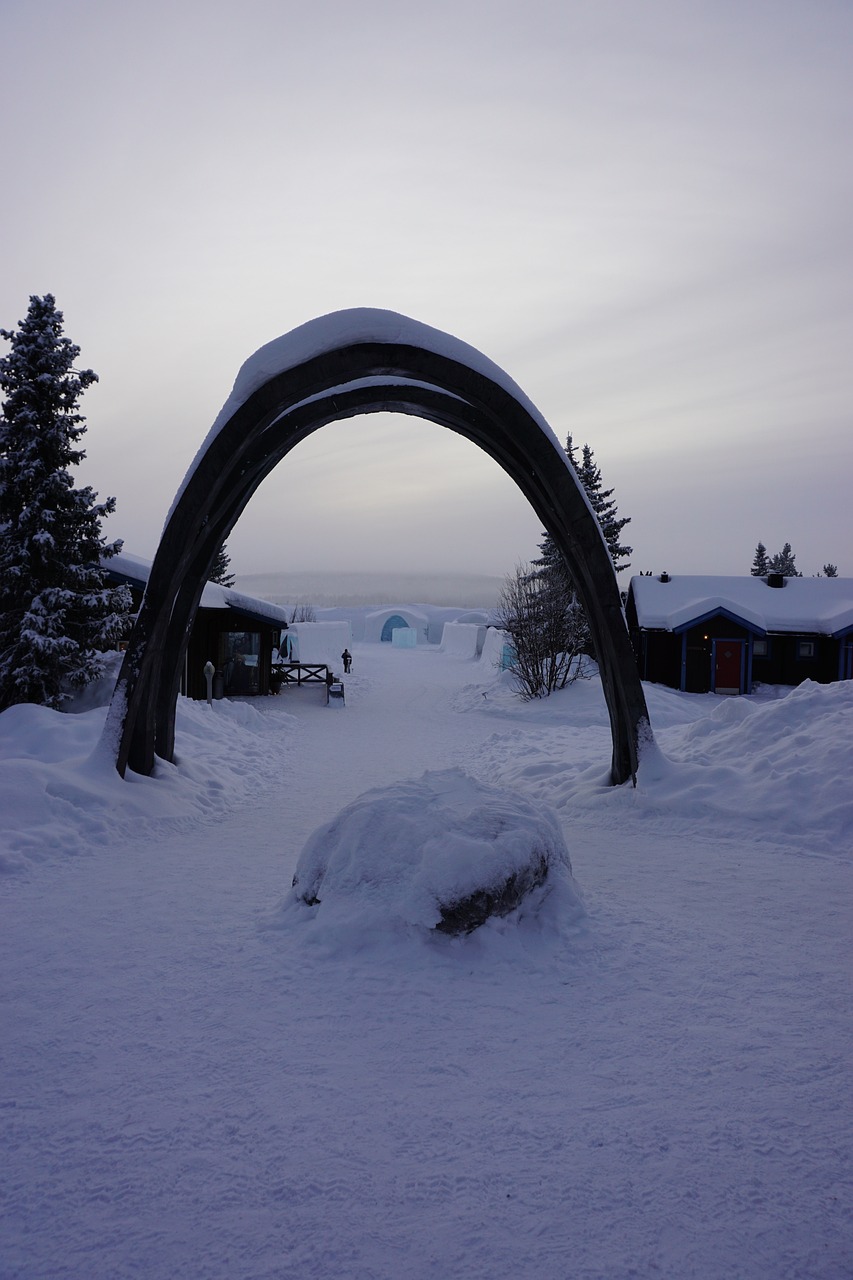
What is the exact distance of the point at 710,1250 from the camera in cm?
238

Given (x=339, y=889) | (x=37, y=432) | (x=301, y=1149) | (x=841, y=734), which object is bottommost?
(x=301, y=1149)

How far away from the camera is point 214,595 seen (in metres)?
19.5

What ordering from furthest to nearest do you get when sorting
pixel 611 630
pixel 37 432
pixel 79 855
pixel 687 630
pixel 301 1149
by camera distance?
pixel 687 630, pixel 37 432, pixel 611 630, pixel 79 855, pixel 301 1149

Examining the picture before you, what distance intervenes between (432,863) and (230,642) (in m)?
19.0

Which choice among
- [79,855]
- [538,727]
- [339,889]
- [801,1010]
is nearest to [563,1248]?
[801,1010]

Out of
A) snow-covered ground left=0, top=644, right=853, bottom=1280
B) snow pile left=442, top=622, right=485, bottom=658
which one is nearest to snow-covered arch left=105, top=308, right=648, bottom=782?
snow-covered ground left=0, top=644, right=853, bottom=1280

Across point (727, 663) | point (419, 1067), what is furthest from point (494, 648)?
point (419, 1067)

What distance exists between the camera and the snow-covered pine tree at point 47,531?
1348cm

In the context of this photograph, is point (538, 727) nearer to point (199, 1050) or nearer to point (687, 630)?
point (687, 630)

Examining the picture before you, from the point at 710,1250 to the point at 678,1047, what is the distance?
4.02 ft

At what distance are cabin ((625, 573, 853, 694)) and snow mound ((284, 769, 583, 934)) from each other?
21.8 meters

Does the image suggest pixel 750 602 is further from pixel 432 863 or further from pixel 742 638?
pixel 432 863

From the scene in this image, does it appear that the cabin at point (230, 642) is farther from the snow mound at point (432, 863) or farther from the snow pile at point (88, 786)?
the snow mound at point (432, 863)

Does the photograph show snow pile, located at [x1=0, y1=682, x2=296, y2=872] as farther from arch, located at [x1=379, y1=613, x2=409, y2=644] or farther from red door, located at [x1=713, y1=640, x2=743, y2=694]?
arch, located at [x1=379, y1=613, x2=409, y2=644]
